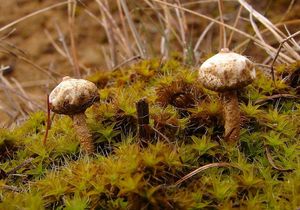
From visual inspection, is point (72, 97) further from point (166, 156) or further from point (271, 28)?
point (271, 28)

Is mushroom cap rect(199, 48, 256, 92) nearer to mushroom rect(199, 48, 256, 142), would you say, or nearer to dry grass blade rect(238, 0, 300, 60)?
mushroom rect(199, 48, 256, 142)

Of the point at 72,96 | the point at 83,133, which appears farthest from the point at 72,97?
the point at 83,133

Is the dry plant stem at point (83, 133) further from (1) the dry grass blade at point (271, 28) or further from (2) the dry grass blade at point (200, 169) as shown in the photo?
(1) the dry grass blade at point (271, 28)

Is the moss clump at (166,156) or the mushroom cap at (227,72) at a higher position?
the mushroom cap at (227,72)

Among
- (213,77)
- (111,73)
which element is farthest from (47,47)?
(213,77)

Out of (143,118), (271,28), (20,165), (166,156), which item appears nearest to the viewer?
(166,156)

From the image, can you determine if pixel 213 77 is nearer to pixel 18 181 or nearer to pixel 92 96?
pixel 92 96

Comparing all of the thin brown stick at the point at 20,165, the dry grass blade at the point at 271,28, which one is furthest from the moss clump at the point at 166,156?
the dry grass blade at the point at 271,28
